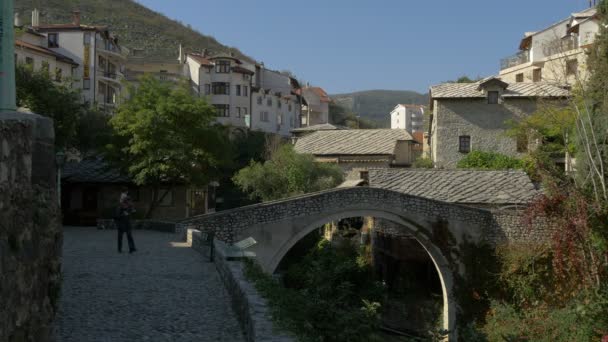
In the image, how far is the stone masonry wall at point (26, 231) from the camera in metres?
5.79

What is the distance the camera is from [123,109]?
30.0 meters

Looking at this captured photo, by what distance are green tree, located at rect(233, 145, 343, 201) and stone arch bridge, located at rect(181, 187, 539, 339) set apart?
353 inches

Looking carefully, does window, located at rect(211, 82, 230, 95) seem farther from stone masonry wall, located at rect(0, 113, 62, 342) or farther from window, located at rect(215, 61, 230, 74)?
stone masonry wall, located at rect(0, 113, 62, 342)

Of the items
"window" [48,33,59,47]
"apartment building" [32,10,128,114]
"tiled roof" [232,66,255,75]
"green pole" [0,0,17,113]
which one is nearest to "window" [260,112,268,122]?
"tiled roof" [232,66,255,75]

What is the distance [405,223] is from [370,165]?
14.5 m

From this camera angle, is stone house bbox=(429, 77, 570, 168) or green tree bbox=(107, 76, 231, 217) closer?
green tree bbox=(107, 76, 231, 217)

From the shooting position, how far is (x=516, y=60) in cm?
5638

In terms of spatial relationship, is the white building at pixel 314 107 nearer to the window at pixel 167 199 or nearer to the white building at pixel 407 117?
the white building at pixel 407 117

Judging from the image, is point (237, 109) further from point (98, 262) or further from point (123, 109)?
point (98, 262)

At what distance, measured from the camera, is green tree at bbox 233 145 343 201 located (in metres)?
34.4

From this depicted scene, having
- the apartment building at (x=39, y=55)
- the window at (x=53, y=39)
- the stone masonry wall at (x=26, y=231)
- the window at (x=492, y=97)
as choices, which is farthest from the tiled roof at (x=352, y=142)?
the stone masonry wall at (x=26, y=231)

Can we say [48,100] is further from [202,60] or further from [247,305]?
[202,60]

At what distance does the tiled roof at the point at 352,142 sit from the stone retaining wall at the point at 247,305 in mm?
26354

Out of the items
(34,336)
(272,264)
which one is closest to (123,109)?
(272,264)
